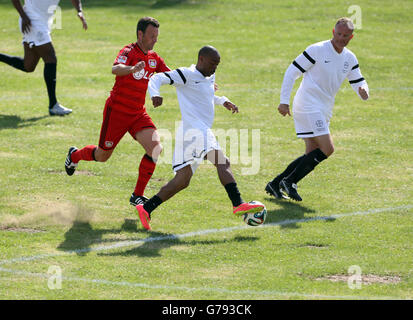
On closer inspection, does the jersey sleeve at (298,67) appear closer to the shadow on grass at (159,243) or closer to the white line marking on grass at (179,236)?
the white line marking on grass at (179,236)

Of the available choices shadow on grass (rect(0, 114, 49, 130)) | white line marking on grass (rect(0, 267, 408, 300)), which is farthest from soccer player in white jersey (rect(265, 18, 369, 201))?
shadow on grass (rect(0, 114, 49, 130))

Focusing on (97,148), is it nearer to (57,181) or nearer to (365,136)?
(57,181)

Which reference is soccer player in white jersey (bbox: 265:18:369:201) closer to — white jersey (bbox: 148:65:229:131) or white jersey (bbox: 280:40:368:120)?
white jersey (bbox: 280:40:368:120)

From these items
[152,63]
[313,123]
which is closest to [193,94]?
[152,63]

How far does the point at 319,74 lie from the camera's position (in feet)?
30.3

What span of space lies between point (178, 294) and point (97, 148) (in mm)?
3165

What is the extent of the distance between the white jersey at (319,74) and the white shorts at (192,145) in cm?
134

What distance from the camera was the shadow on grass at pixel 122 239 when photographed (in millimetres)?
7531

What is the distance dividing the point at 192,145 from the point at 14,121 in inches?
223

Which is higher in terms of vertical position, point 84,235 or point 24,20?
point 24,20

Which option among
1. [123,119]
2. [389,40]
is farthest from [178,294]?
[389,40]

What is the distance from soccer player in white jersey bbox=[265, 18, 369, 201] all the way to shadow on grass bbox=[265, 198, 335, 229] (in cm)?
14

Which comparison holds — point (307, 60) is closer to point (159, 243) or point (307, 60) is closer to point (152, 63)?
point (152, 63)

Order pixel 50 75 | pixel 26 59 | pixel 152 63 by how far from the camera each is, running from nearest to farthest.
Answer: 1. pixel 152 63
2. pixel 50 75
3. pixel 26 59
